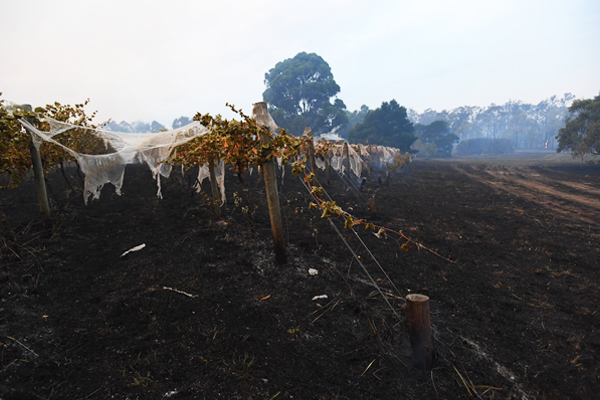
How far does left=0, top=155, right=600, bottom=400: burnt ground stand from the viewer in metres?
2.57

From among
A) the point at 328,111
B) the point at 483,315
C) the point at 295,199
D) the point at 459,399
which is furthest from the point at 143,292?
the point at 328,111

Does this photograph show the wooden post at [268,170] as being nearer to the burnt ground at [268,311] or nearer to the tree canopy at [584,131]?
the burnt ground at [268,311]

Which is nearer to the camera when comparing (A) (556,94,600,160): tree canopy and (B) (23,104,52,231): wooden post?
(B) (23,104,52,231): wooden post

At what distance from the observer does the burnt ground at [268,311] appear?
2570 millimetres

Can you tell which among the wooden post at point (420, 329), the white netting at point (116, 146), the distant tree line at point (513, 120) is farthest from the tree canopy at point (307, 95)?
the distant tree line at point (513, 120)

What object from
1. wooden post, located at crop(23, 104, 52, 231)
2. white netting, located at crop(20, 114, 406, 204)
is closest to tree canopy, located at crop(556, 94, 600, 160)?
white netting, located at crop(20, 114, 406, 204)

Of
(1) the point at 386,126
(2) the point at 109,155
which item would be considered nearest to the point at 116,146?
(2) the point at 109,155

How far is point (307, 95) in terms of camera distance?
1919 inches

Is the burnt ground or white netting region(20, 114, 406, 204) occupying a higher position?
white netting region(20, 114, 406, 204)

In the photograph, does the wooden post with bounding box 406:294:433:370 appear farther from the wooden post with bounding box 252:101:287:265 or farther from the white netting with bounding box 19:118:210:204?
the white netting with bounding box 19:118:210:204

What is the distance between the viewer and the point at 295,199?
30.8 feet

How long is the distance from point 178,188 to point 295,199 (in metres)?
3.94

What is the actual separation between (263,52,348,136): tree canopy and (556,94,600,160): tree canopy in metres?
27.5

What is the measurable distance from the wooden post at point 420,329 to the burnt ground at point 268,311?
137 millimetres
